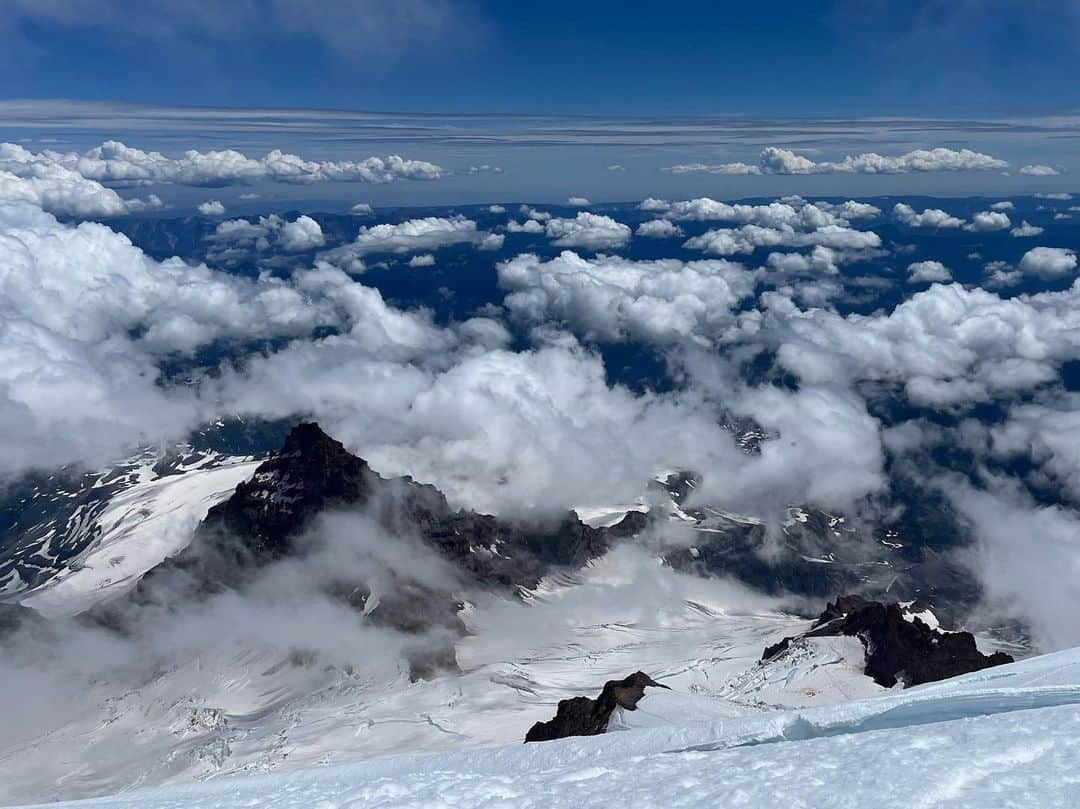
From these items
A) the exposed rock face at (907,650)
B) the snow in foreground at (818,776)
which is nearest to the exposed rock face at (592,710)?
the snow in foreground at (818,776)

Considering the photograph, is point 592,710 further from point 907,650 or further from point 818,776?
point 907,650

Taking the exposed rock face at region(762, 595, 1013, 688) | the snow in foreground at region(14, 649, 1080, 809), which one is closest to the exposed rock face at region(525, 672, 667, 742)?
the snow in foreground at region(14, 649, 1080, 809)

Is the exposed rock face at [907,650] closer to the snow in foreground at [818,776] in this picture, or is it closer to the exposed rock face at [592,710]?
the exposed rock face at [592,710]

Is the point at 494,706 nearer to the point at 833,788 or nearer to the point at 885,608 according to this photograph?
the point at 885,608

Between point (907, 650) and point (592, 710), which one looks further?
point (907, 650)

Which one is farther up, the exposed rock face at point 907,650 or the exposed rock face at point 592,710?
the exposed rock face at point 592,710

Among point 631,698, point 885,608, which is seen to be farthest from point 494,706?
point 631,698

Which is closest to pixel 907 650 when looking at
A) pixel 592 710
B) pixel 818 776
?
pixel 592 710
